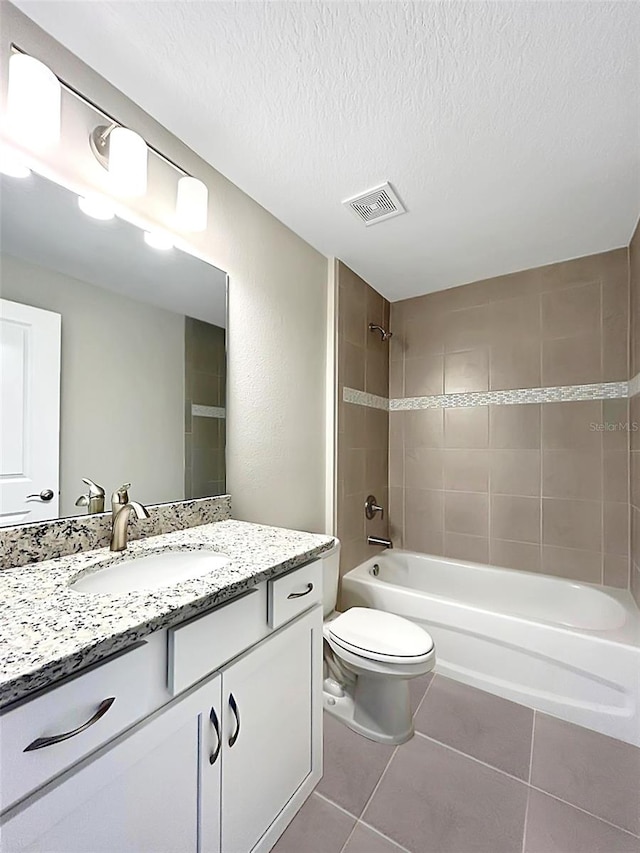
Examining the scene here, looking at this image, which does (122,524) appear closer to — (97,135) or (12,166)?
(12,166)

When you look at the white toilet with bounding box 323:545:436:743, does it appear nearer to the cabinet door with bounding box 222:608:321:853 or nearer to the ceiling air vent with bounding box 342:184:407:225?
the cabinet door with bounding box 222:608:321:853

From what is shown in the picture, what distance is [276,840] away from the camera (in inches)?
44.4

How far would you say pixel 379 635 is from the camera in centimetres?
167

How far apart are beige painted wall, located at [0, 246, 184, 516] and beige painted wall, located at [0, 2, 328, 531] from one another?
283mm

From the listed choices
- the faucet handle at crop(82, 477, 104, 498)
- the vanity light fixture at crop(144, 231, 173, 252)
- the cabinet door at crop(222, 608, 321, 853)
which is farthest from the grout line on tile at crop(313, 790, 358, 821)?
the vanity light fixture at crop(144, 231, 173, 252)

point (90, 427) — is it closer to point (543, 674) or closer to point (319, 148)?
point (319, 148)

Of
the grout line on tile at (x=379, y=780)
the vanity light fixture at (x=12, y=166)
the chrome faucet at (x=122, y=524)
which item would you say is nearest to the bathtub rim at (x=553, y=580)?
the grout line on tile at (x=379, y=780)

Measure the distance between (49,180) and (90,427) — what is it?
0.71 metres

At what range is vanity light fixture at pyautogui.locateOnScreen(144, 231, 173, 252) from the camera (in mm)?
1350

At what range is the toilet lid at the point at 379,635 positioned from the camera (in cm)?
154

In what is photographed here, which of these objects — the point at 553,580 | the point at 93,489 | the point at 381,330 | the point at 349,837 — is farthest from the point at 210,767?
the point at 381,330

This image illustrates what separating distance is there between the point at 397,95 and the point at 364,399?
1.63m

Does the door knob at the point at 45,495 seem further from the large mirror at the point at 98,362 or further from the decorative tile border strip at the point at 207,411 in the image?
the decorative tile border strip at the point at 207,411

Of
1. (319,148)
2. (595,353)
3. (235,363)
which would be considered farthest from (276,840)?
(595,353)
